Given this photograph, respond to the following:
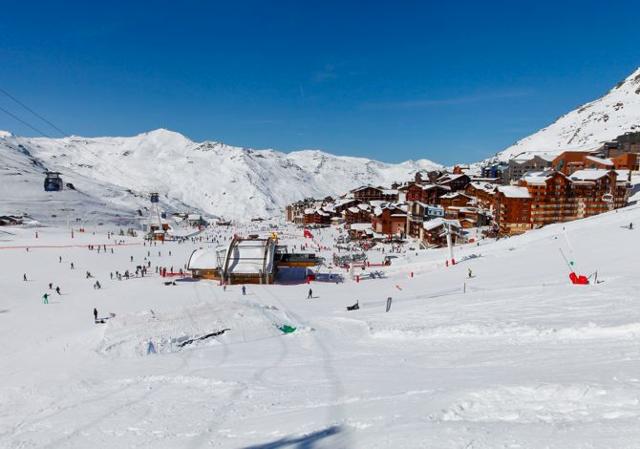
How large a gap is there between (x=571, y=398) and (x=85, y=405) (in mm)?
8412

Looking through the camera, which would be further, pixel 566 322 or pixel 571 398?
pixel 566 322

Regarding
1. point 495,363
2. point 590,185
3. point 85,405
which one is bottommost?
point 85,405

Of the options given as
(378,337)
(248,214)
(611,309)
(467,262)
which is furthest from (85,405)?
(248,214)

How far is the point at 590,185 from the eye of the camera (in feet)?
157

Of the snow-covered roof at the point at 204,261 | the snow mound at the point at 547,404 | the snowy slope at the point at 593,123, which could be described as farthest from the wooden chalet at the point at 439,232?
the snowy slope at the point at 593,123

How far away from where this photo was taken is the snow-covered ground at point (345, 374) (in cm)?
524

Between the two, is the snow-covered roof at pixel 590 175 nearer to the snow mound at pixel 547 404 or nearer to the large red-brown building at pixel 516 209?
the large red-brown building at pixel 516 209

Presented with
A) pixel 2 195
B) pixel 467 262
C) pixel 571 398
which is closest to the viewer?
pixel 571 398

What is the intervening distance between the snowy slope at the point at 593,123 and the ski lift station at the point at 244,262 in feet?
348

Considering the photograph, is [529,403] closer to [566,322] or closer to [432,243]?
[566,322]

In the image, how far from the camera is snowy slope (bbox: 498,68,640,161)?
125 meters

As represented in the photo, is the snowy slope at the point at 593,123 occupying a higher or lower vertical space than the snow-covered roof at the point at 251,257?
higher

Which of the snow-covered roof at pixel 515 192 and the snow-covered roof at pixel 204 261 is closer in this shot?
the snow-covered roof at pixel 204 261

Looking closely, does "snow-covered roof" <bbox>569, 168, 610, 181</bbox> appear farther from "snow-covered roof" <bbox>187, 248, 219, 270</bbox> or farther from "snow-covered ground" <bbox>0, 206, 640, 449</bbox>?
"snow-covered roof" <bbox>187, 248, 219, 270</bbox>
